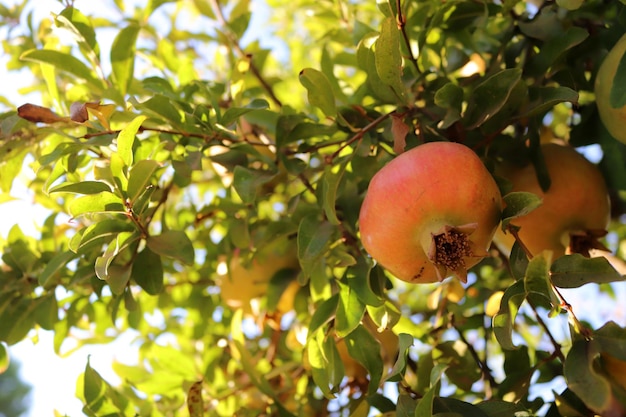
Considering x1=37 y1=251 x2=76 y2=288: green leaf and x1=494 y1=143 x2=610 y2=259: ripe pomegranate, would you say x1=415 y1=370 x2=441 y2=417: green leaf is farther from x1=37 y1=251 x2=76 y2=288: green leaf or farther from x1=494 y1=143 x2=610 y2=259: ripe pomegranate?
x1=37 y1=251 x2=76 y2=288: green leaf

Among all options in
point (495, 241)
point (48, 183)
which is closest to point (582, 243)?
point (495, 241)

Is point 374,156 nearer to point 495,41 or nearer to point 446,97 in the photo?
point 446,97

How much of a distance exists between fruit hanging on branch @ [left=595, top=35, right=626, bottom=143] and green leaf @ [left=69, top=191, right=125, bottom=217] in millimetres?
905

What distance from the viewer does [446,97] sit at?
1.12 m

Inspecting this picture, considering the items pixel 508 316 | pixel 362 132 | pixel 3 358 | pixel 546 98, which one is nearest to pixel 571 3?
pixel 546 98

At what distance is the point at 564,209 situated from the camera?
4.05 ft

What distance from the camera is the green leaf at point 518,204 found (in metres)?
0.91

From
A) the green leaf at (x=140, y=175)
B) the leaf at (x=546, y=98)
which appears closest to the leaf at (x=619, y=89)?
the leaf at (x=546, y=98)

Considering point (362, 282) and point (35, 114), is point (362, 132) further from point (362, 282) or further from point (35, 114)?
point (35, 114)

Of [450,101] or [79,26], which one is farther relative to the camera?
[79,26]

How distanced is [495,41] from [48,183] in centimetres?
107

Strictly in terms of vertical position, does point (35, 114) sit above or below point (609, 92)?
above

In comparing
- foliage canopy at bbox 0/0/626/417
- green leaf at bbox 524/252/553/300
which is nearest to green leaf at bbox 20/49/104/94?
foliage canopy at bbox 0/0/626/417

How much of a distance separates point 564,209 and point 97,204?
910 millimetres
